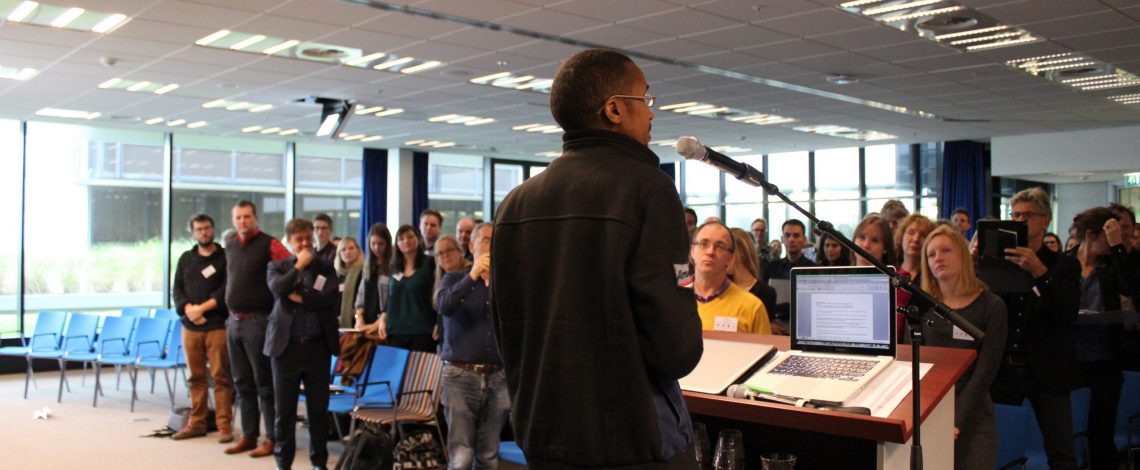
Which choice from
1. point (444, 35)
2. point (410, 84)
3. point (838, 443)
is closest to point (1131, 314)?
point (838, 443)

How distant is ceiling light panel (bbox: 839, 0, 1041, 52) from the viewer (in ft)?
22.7

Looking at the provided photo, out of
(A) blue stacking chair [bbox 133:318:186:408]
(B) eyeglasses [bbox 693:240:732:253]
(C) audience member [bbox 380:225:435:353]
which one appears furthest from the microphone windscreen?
(A) blue stacking chair [bbox 133:318:186:408]

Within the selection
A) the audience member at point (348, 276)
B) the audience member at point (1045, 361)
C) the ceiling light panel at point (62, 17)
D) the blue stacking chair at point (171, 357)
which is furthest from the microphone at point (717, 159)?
the blue stacking chair at point (171, 357)

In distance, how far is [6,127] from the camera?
1261 centimetres

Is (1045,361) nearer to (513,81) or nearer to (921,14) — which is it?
(921,14)

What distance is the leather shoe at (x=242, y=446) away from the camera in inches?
267

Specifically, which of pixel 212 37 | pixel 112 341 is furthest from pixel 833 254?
pixel 112 341

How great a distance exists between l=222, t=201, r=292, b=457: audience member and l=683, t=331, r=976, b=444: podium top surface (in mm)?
4555

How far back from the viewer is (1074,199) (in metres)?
16.6

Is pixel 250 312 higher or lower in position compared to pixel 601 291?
lower

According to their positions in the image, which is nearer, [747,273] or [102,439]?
[747,273]

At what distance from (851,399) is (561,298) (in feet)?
2.80

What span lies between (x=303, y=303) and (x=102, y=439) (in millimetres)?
2983

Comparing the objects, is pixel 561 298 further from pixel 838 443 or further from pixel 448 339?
pixel 448 339
